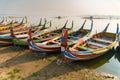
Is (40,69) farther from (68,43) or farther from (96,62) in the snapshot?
(96,62)

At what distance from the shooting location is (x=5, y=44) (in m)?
17.0

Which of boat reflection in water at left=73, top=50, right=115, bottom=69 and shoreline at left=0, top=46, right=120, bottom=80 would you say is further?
boat reflection in water at left=73, top=50, right=115, bottom=69

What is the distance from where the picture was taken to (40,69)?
1140 centimetres

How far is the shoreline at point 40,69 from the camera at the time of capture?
33.9 feet

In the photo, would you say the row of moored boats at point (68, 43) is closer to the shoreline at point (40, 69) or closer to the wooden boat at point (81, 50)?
the wooden boat at point (81, 50)

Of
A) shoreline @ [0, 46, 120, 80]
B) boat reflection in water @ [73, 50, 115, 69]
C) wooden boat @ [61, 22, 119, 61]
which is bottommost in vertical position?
boat reflection in water @ [73, 50, 115, 69]

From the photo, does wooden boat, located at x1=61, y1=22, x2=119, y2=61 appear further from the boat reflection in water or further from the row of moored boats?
the boat reflection in water

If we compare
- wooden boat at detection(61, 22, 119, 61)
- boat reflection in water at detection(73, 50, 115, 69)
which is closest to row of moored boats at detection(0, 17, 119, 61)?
wooden boat at detection(61, 22, 119, 61)

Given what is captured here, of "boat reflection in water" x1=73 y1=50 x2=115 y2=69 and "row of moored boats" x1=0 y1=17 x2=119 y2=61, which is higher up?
"row of moored boats" x1=0 y1=17 x2=119 y2=61

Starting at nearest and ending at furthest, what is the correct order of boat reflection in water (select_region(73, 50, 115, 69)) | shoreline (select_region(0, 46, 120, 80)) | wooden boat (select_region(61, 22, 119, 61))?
shoreline (select_region(0, 46, 120, 80)), wooden boat (select_region(61, 22, 119, 61)), boat reflection in water (select_region(73, 50, 115, 69))

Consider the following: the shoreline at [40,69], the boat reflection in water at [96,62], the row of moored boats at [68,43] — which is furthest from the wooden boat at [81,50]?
the shoreline at [40,69]

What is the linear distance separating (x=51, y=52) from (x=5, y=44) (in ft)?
18.7

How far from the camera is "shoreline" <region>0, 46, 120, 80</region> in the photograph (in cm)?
1034

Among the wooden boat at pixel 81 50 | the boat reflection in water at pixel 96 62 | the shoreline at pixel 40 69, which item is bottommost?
the boat reflection in water at pixel 96 62
